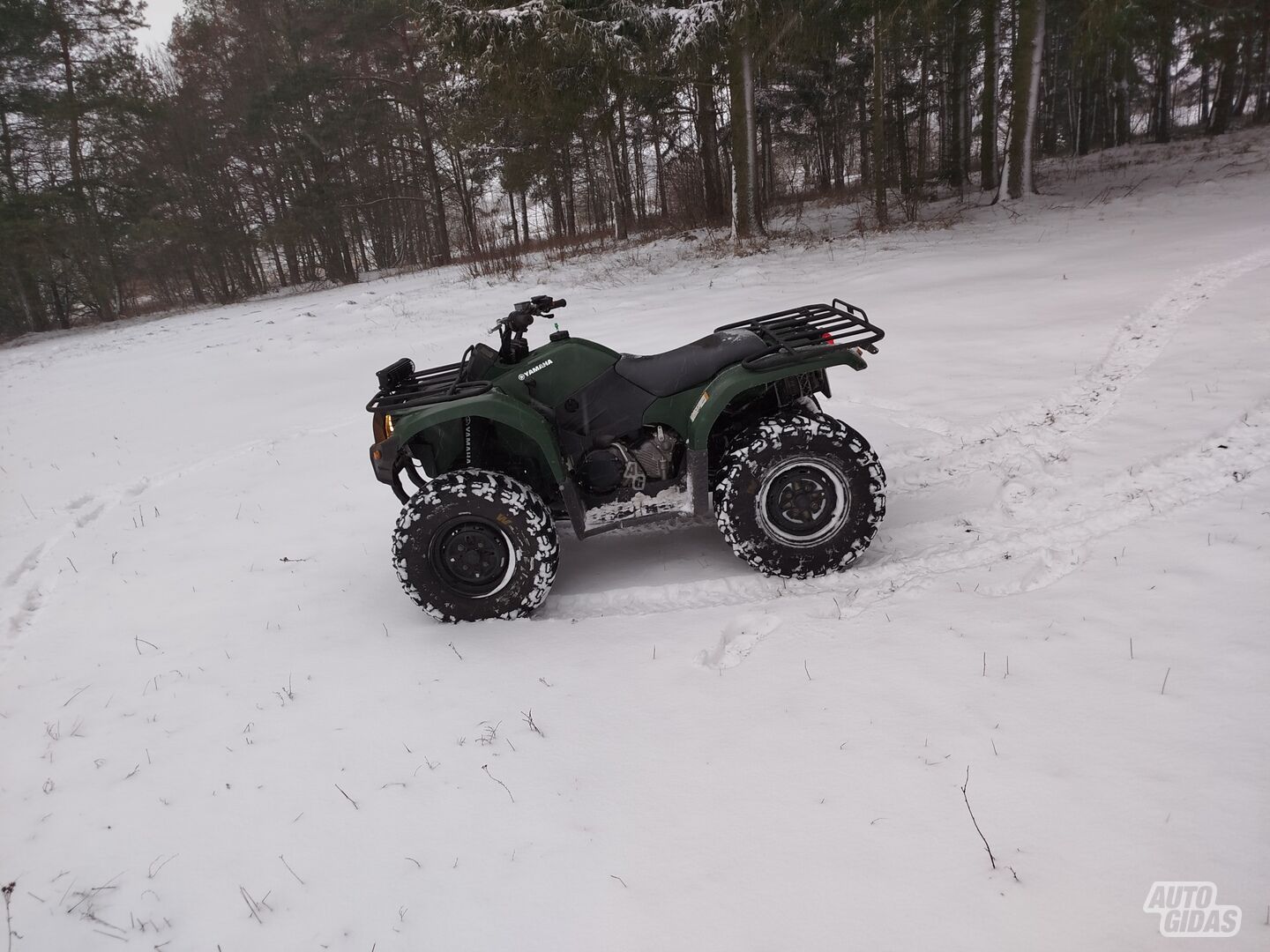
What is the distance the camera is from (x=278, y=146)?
82.5ft

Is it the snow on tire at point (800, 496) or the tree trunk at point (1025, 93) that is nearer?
the snow on tire at point (800, 496)

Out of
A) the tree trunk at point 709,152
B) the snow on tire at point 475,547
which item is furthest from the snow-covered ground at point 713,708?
the tree trunk at point 709,152

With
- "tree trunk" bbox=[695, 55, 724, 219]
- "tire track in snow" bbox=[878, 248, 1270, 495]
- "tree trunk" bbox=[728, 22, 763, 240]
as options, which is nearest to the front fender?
"tire track in snow" bbox=[878, 248, 1270, 495]

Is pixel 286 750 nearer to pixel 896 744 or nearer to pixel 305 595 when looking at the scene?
pixel 305 595

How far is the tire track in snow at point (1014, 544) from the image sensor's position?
3.31 meters

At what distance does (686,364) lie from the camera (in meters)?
3.55

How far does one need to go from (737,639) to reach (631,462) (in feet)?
3.54

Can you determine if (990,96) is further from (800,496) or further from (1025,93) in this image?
(800,496)

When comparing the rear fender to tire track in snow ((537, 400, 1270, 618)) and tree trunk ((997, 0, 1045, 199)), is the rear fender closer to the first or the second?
tire track in snow ((537, 400, 1270, 618))

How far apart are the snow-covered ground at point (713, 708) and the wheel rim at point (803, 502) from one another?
11.6 inches

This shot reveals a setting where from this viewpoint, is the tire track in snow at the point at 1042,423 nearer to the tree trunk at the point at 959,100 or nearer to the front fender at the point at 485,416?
the front fender at the point at 485,416

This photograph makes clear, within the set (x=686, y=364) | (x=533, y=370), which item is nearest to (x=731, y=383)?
(x=686, y=364)

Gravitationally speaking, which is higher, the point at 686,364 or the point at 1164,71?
the point at 1164,71

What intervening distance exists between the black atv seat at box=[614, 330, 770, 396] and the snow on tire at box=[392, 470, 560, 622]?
2.68 feet
